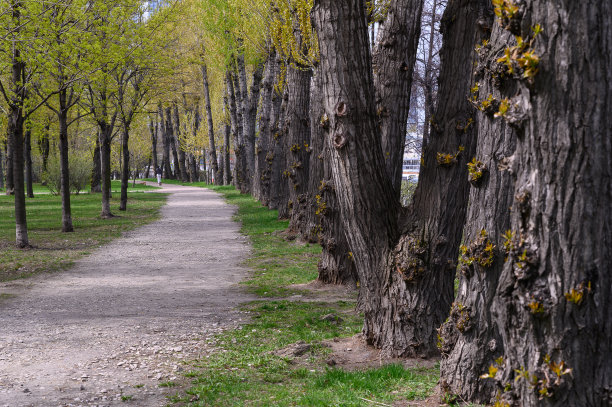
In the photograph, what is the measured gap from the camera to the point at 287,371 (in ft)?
18.7

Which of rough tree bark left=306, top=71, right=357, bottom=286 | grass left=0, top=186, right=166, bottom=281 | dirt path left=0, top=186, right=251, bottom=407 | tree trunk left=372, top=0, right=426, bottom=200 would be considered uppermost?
tree trunk left=372, top=0, right=426, bottom=200

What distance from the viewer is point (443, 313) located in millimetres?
5816

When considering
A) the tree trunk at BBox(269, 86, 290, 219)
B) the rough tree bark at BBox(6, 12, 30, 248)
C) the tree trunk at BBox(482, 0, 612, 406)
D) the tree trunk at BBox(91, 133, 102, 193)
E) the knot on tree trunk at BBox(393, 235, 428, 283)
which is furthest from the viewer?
the tree trunk at BBox(91, 133, 102, 193)

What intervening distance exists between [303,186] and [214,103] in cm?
3584

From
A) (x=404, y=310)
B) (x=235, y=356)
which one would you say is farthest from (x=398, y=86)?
(x=235, y=356)

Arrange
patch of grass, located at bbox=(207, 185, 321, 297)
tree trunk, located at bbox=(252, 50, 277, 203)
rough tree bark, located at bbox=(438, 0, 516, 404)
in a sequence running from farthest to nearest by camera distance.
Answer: tree trunk, located at bbox=(252, 50, 277, 203) < patch of grass, located at bbox=(207, 185, 321, 297) < rough tree bark, located at bbox=(438, 0, 516, 404)

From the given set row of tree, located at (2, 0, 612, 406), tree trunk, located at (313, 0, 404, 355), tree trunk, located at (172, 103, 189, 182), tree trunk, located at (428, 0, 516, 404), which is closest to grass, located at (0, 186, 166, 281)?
row of tree, located at (2, 0, 612, 406)

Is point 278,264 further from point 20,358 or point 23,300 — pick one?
point 20,358

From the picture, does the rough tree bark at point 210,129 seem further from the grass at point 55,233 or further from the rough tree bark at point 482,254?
the rough tree bark at point 482,254

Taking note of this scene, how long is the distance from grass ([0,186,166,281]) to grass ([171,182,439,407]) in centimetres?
514

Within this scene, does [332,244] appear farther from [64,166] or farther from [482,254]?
[64,166]

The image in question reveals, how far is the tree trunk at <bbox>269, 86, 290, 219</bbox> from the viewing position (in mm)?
20016

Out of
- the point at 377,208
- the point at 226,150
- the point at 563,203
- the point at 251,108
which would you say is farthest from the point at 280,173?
the point at 226,150

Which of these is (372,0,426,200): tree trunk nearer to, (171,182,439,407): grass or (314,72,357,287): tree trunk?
(171,182,439,407): grass
